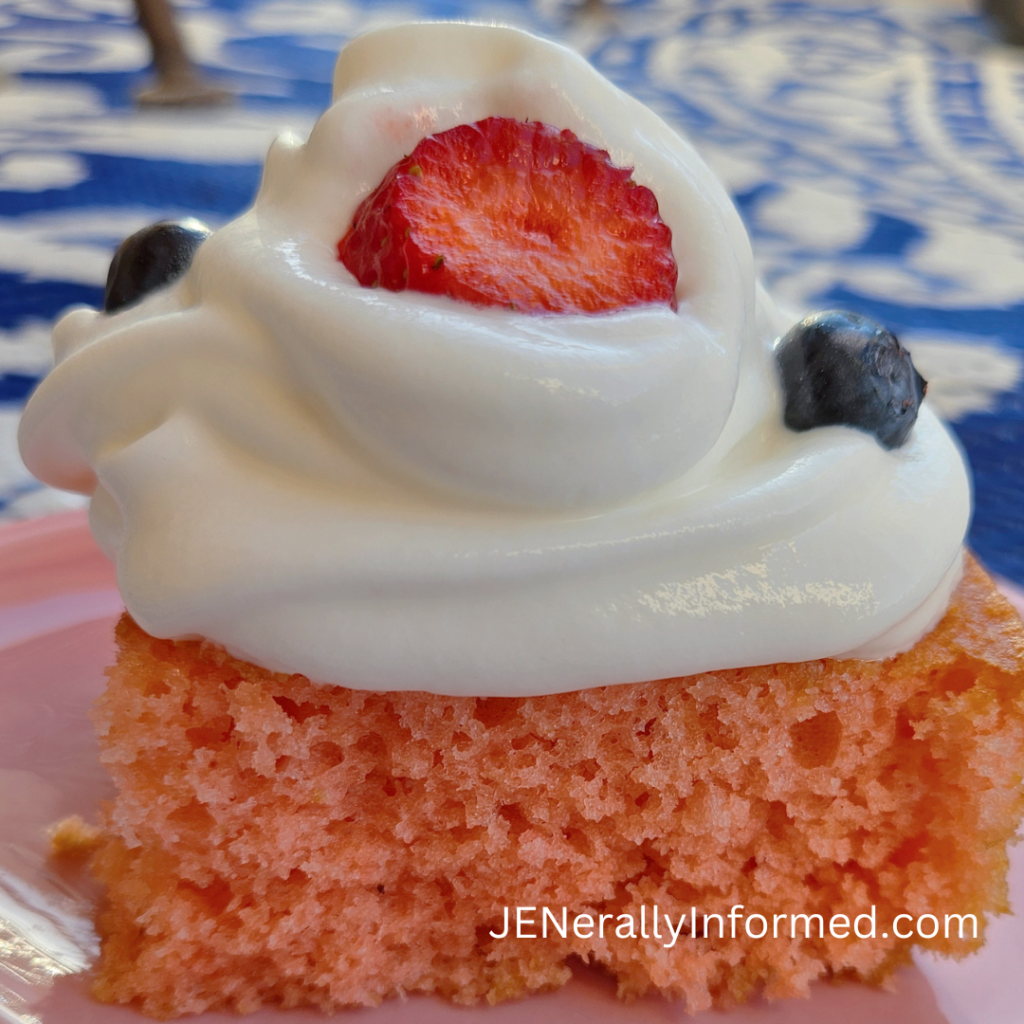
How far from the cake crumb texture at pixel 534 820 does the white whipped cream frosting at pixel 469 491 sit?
3.3 inches

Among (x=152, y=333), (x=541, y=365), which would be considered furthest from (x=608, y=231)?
(x=152, y=333)

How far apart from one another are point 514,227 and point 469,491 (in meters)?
0.27

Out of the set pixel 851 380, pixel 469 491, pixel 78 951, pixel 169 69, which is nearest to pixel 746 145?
pixel 169 69

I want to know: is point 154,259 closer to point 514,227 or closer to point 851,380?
point 514,227

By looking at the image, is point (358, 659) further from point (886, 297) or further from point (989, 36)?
point (989, 36)

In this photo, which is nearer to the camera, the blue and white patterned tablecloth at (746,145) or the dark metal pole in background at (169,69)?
the blue and white patterned tablecloth at (746,145)

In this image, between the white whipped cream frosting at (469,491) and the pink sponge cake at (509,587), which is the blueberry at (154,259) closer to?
the pink sponge cake at (509,587)

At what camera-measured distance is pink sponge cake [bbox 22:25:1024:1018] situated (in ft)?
2.99

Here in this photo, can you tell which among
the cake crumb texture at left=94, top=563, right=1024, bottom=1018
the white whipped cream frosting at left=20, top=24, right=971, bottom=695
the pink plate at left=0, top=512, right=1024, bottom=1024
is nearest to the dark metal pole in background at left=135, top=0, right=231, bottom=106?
the pink plate at left=0, top=512, right=1024, bottom=1024

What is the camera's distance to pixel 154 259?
1.14 meters

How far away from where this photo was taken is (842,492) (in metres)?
0.98

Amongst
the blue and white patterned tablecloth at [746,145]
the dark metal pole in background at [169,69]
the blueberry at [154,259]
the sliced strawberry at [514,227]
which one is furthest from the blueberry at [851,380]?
the dark metal pole in background at [169,69]

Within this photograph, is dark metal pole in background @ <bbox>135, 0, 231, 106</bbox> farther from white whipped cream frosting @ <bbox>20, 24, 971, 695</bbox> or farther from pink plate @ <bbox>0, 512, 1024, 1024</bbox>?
white whipped cream frosting @ <bbox>20, 24, 971, 695</bbox>

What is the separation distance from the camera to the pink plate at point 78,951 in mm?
1008
